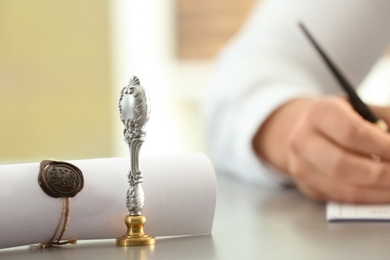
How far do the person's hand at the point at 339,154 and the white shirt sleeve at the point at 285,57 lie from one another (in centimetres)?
24

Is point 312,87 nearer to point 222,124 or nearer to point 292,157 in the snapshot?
point 222,124

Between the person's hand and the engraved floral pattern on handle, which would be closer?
the engraved floral pattern on handle

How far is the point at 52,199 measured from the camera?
67 centimetres

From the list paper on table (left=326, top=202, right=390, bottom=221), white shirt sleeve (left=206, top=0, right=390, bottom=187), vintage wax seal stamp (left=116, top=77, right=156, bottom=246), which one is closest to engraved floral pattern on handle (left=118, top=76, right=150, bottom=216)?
vintage wax seal stamp (left=116, top=77, right=156, bottom=246)

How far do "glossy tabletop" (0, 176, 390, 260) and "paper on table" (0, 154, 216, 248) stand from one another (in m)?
0.01

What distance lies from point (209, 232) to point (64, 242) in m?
0.13

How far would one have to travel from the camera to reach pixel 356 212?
0.88 meters

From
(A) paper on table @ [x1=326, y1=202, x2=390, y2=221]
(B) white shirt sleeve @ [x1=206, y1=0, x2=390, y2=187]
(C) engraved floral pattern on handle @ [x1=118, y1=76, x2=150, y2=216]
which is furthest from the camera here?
(B) white shirt sleeve @ [x1=206, y1=0, x2=390, y2=187]

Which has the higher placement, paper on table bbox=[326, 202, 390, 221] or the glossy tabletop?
paper on table bbox=[326, 202, 390, 221]

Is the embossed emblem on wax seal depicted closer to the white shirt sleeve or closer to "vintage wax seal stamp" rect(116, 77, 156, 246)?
"vintage wax seal stamp" rect(116, 77, 156, 246)

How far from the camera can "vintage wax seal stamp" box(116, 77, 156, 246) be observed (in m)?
0.66

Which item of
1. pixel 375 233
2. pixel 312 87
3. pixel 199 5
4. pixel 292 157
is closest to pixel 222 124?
pixel 312 87

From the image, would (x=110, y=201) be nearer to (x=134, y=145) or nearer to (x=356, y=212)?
(x=134, y=145)

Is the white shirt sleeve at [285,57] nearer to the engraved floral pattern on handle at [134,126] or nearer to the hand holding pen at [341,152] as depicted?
the hand holding pen at [341,152]
